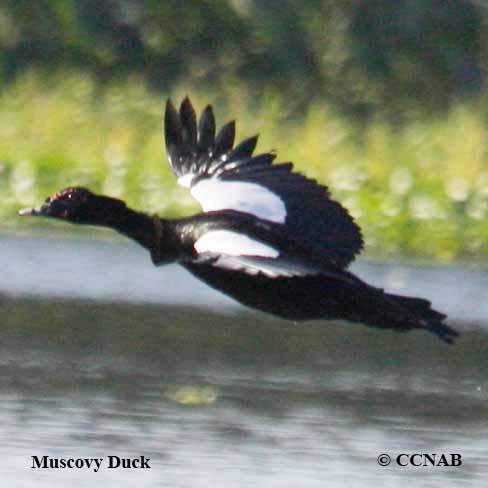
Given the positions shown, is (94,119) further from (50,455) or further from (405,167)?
(50,455)

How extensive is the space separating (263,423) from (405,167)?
746cm

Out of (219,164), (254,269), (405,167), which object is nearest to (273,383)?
(219,164)

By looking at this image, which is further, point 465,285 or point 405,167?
point 405,167

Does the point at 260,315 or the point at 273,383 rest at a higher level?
the point at 260,315

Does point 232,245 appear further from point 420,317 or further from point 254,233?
point 420,317

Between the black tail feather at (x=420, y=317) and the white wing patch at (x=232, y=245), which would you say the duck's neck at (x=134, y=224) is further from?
the black tail feather at (x=420, y=317)

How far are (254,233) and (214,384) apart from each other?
147 inches

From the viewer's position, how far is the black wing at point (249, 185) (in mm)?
7809

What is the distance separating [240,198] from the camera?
26.2ft

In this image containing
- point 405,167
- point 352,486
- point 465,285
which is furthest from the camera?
point 405,167

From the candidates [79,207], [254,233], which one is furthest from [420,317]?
[79,207]

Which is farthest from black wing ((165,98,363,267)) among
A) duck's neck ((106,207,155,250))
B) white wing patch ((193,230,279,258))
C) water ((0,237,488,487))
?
water ((0,237,488,487))

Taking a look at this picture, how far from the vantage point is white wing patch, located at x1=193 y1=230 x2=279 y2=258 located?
6.88m

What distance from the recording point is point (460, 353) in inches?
472
